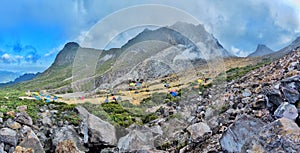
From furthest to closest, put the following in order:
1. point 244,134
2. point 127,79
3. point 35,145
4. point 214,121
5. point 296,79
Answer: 1. point 127,79
2. point 214,121
3. point 35,145
4. point 296,79
5. point 244,134

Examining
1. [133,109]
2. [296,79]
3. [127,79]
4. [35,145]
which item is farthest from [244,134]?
[127,79]

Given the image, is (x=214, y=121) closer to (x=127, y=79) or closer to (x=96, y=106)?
(x=127, y=79)

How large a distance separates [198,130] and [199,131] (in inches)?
4.5

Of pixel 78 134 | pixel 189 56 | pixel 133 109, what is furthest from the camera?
pixel 189 56

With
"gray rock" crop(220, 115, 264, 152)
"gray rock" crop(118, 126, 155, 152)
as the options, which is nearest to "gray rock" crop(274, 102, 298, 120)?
"gray rock" crop(220, 115, 264, 152)

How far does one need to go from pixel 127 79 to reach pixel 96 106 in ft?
12.4

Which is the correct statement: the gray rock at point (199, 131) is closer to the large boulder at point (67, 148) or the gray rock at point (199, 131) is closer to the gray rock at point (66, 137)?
the large boulder at point (67, 148)

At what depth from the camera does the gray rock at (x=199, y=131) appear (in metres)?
12.4

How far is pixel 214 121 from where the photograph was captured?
1384 cm

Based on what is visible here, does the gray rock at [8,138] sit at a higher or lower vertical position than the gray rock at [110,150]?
higher

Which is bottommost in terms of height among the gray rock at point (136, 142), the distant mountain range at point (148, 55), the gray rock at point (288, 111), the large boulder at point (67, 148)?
the gray rock at point (136, 142)

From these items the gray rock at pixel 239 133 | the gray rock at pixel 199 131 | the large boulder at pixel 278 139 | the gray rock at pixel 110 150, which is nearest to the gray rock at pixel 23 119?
the gray rock at pixel 110 150

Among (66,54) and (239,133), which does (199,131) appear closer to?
(239,133)

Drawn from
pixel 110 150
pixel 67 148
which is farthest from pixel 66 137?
pixel 67 148
